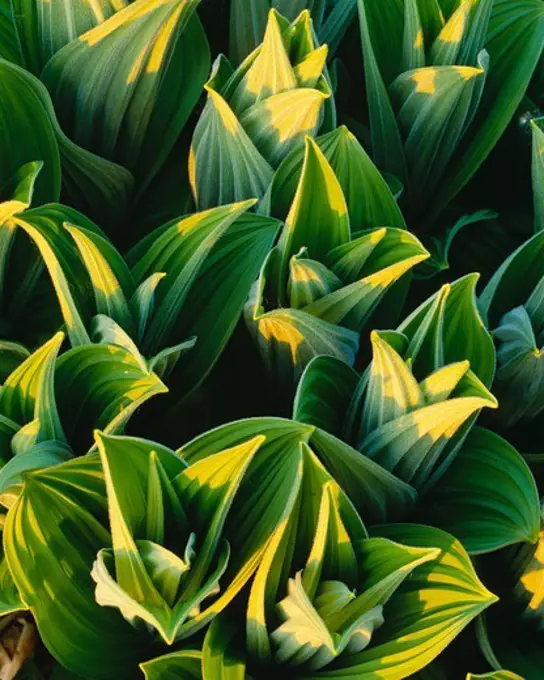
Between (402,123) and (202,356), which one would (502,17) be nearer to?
(402,123)

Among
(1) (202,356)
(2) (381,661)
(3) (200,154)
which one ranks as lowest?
(2) (381,661)

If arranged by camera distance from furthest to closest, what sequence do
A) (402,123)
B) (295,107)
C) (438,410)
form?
(402,123)
(295,107)
(438,410)

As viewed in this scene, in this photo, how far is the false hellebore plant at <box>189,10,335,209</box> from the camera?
668 millimetres

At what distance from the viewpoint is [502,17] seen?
86cm

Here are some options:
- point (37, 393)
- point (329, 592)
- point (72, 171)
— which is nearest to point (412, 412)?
point (329, 592)

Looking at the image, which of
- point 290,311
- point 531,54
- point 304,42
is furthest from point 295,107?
point 531,54

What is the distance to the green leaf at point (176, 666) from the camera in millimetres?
547

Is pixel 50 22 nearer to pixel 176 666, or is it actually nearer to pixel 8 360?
pixel 8 360

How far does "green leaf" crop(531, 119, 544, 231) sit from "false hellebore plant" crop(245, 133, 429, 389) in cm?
16

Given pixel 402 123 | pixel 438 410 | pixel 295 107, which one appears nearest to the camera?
pixel 438 410

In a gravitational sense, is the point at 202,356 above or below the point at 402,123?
below

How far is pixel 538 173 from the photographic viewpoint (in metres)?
0.75

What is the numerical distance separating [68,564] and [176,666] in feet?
0.31

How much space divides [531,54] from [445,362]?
0.35 m
